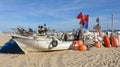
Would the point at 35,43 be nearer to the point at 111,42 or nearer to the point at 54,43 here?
the point at 54,43

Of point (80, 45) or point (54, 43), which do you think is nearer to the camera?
point (54, 43)

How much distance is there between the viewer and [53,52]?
1703 centimetres

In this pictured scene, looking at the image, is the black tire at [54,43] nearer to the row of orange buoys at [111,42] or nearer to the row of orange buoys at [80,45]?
the row of orange buoys at [80,45]

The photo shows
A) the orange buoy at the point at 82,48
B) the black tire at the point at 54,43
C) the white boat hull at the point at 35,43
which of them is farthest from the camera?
the orange buoy at the point at 82,48

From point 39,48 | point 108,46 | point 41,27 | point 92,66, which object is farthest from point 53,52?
point 92,66

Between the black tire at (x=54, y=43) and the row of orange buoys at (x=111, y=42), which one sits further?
the row of orange buoys at (x=111, y=42)

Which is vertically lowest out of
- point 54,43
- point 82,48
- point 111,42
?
point 82,48

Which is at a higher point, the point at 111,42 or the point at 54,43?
the point at 54,43

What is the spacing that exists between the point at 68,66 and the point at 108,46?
29.8 ft

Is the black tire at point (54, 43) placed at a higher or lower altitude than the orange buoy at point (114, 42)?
higher

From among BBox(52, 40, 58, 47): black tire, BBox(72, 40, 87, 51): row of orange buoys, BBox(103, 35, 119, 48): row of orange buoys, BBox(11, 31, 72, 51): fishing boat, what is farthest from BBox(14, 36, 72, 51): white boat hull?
BBox(103, 35, 119, 48): row of orange buoys

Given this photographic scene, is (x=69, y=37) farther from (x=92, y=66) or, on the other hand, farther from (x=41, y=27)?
(x=92, y=66)

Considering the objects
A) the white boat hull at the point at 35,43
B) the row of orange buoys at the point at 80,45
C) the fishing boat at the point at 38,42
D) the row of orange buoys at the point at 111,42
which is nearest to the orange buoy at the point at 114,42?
the row of orange buoys at the point at 111,42

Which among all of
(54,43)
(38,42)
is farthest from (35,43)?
(54,43)
